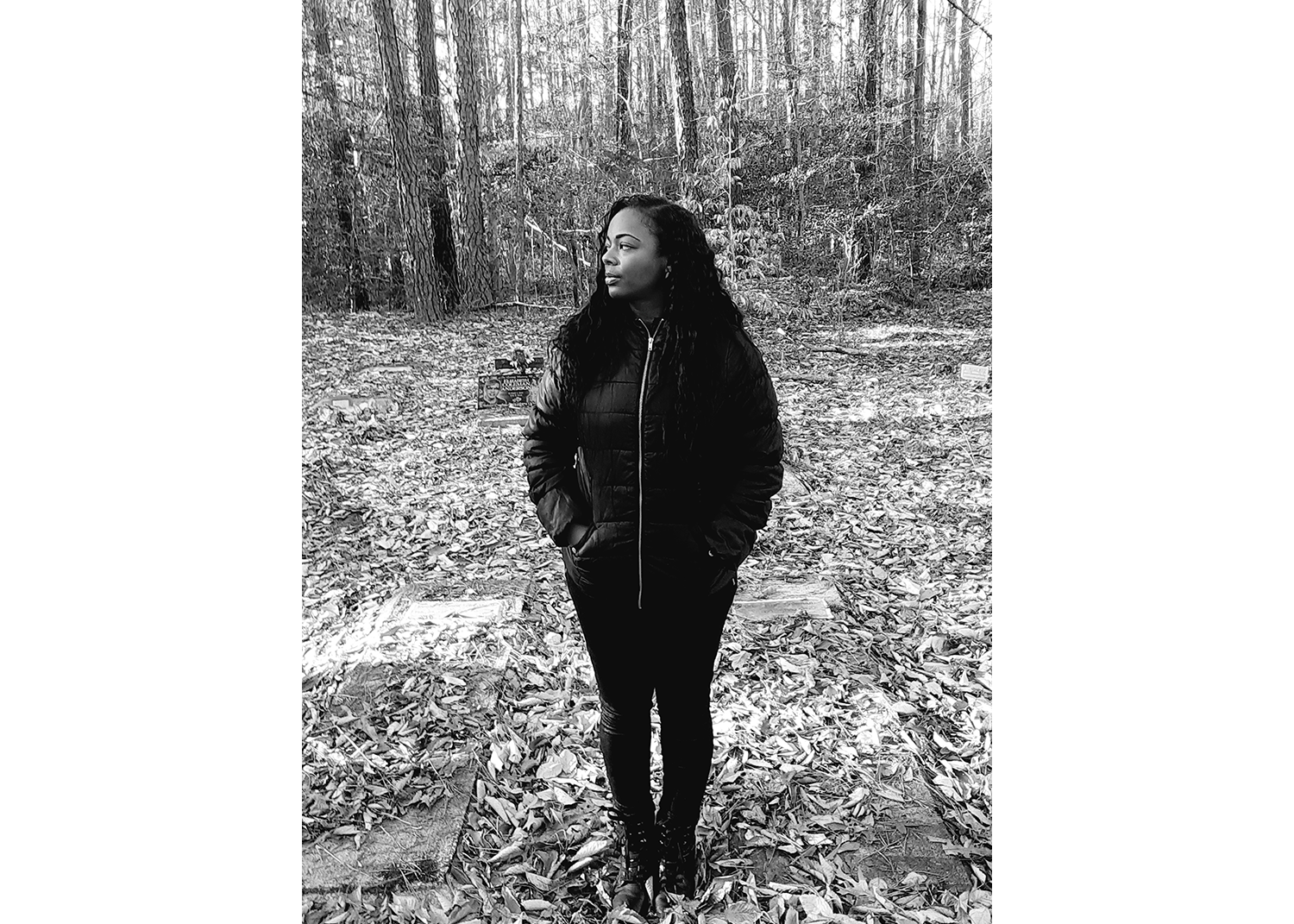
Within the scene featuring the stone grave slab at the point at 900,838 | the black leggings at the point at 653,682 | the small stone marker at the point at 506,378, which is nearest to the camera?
the black leggings at the point at 653,682

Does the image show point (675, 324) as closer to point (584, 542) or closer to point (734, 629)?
point (584, 542)

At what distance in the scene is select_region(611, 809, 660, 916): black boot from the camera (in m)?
2.23

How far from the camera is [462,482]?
4.23 metres

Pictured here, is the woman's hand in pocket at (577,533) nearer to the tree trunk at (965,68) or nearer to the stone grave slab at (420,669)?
the stone grave slab at (420,669)

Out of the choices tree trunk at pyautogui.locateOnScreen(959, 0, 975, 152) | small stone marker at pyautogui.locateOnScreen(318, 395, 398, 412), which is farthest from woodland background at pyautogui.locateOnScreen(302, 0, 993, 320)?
small stone marker at pyautogui.locateOnScreen(318, 395, 398, 412)

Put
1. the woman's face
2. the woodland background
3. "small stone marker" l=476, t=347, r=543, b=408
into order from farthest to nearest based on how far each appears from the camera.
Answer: "small stone marker" l=476, t=347, r=543, b=408, the woodland background, the woman's face

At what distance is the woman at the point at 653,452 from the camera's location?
6.33 ft

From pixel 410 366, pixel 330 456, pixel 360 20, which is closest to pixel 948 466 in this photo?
pixel 410 366

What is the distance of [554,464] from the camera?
2051mm

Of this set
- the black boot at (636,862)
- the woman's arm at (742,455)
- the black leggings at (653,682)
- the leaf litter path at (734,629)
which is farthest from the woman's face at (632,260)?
the leaf litter path at (734,629)

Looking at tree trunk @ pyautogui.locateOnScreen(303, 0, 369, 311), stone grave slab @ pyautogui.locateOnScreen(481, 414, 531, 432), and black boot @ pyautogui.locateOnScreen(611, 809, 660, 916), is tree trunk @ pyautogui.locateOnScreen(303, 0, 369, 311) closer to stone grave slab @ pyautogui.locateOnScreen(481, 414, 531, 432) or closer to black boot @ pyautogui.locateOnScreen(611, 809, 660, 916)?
stone grave slab @ pyautogui.locateOnScreen(481, 414, 531, 432)

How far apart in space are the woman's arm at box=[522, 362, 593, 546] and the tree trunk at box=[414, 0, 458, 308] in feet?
8.40

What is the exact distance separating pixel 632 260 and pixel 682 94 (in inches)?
98.0

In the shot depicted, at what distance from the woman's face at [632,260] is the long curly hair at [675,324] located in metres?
0.01
